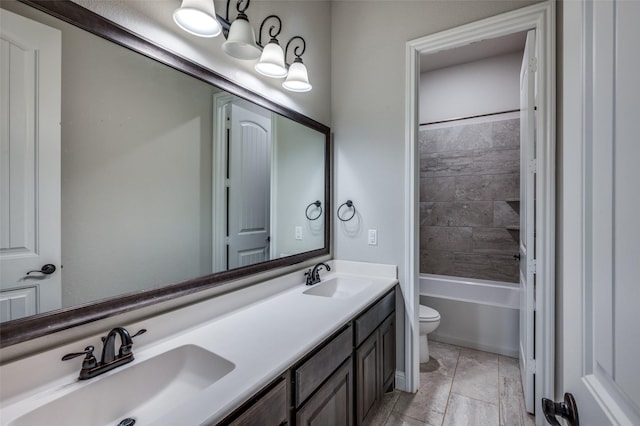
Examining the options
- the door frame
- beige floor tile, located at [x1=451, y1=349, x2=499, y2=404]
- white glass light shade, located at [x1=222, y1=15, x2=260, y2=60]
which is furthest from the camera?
beige floor tile, located at [x1=451, y1=349, x2=499, y2=404]

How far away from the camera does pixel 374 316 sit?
1.69 m

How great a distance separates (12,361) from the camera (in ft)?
2.52

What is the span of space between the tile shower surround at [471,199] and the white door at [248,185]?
7.50 feet

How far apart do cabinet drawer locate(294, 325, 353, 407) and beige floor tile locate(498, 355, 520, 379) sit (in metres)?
1.67

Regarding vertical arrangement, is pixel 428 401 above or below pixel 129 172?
below

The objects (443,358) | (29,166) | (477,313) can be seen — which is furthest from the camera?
(477,313)

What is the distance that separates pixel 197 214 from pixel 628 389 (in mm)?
1364

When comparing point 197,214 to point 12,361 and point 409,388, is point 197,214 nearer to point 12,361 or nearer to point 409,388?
point 12,361

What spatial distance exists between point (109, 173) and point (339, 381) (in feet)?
4.05

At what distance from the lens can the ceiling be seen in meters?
2.77

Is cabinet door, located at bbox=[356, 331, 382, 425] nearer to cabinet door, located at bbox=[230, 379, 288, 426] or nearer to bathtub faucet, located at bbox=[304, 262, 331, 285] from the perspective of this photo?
bathtub faucet, located at bbox=[304, 262, 331, 285]

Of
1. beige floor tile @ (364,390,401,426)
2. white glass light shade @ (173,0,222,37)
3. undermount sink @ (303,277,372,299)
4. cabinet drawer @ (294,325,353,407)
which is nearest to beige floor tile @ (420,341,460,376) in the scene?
beige floor tile @ (364,390,401,426)

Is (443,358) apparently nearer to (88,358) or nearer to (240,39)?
(88,358)

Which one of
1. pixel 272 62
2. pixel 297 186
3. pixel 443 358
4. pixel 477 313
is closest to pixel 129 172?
pixel 272 62
